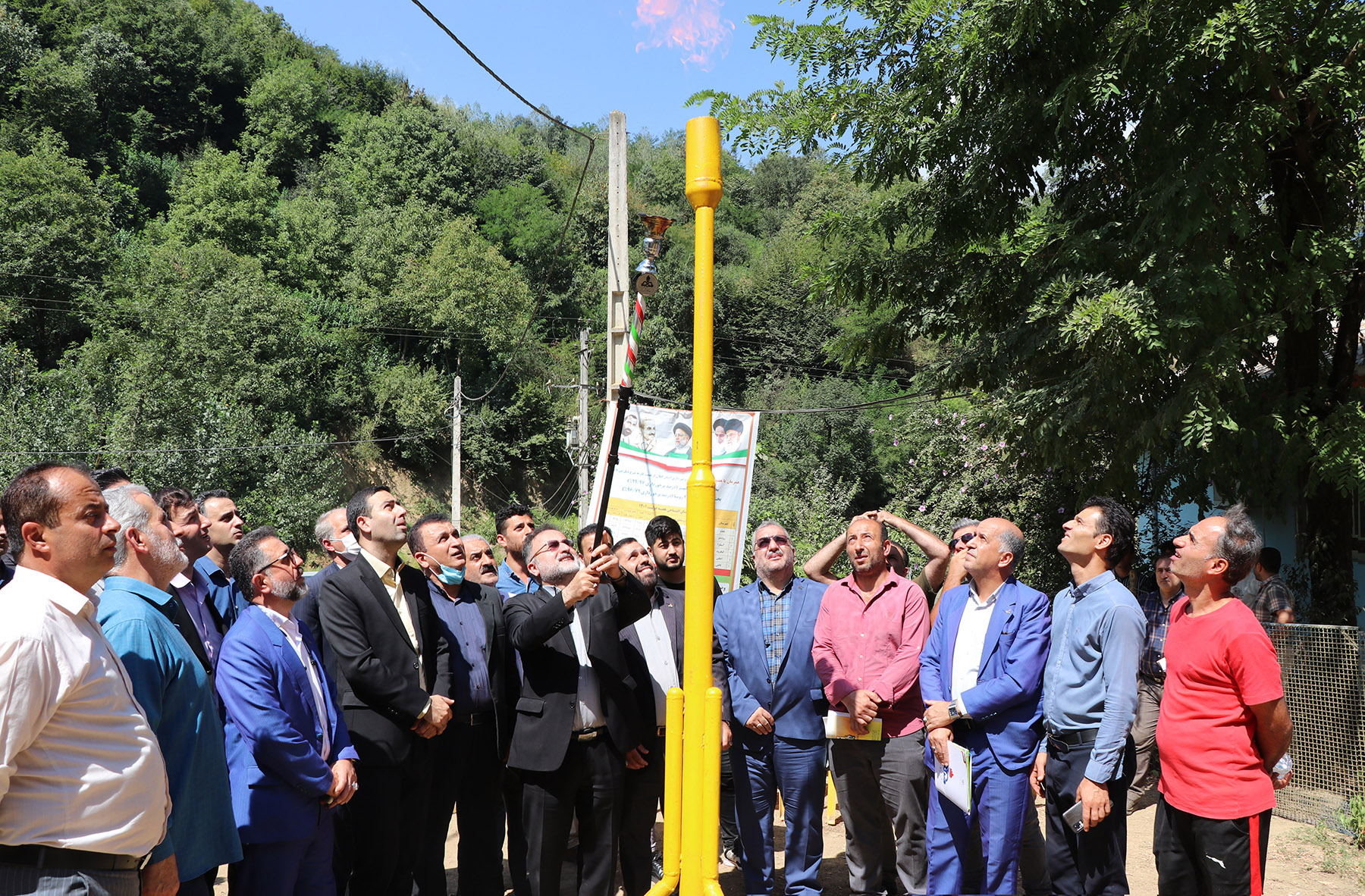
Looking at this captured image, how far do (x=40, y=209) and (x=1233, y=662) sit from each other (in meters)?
50.1

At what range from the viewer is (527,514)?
686cm

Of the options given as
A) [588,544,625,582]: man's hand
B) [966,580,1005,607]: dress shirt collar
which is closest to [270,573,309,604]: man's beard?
[588,544,625,582]: man's hand

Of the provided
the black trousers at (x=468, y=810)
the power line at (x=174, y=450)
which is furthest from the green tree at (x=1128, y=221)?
the power line at (x=174, y=450)

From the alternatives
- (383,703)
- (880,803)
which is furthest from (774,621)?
(383,703)

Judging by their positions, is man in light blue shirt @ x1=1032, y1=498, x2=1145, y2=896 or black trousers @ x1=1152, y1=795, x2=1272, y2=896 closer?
black trousers @ x1=1152, y1=795, x2=1272, y2=896

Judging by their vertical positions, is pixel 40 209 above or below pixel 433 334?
→ above

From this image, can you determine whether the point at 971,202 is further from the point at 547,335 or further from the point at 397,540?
the point at 547,335

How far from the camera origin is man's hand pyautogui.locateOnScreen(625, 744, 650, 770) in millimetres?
5086

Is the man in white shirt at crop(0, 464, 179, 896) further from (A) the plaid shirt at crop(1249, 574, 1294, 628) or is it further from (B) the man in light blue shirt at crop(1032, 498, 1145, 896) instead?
(A) the plaid shirt at crop(1249, 574, 1294, 628)

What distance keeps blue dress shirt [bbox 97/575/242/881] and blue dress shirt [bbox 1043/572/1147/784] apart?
Answer: 3.47 m

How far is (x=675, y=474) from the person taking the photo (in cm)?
958

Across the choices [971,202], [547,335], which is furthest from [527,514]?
[547,335]

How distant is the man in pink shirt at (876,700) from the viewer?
5.17 metres

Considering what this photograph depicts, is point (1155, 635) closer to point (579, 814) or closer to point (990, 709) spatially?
point (990, 709)
